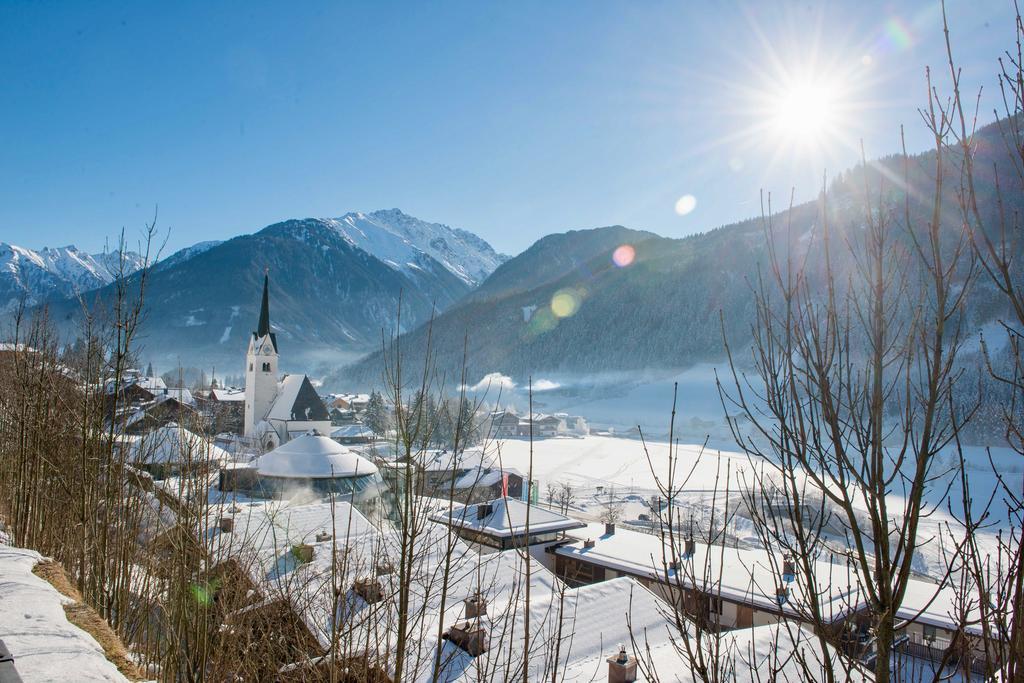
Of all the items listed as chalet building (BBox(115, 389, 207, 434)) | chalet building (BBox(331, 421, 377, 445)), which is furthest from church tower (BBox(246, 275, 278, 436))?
chalet building (BBox(115, 389, 207, 434))

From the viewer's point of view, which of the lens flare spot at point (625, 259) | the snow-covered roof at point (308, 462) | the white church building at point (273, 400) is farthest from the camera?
the lens flare spot at point (625, 259)

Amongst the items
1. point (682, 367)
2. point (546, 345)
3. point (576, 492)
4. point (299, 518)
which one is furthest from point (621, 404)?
point (299, 518)

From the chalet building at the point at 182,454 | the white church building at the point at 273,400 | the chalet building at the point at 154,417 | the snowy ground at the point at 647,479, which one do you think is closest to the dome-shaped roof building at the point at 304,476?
the snowy ground at the point at 647,479

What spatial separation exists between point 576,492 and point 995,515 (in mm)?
23834

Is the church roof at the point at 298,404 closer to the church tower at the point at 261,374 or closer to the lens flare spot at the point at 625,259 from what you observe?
the church tower at the point at 261,374

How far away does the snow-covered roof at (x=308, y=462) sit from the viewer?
2730cm

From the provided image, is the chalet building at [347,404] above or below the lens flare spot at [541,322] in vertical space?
below

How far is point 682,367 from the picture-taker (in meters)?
119

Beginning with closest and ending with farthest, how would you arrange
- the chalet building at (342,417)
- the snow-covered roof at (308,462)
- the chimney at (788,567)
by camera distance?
the chimney at (788,567)
the snow-covered roof at (308,462)
the chalet building at (342,417)

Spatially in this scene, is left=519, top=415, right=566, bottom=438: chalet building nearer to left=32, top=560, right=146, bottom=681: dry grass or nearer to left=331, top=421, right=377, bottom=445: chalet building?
left=331, top=421, right=377, bottom=445: chalet building

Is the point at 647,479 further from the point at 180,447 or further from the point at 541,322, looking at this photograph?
the point at 541,322

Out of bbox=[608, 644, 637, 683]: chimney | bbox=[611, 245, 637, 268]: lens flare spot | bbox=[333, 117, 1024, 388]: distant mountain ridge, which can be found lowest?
bbox=[608, 644, 637, 683]: chimney

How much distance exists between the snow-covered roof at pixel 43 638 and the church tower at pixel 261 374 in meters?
46.1

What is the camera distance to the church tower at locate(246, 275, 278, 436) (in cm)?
4950
